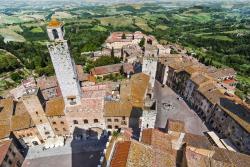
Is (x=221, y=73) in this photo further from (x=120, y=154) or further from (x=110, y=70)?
(x=120, y=154)

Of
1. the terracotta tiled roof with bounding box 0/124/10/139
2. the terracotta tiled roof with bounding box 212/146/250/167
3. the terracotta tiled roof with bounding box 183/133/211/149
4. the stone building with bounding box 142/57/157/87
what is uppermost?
the stone building with bounding box 142/57/157/87

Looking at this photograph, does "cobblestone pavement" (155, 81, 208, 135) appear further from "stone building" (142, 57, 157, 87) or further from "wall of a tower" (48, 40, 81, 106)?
"wall of a tower" (48, 40, 81, 106)

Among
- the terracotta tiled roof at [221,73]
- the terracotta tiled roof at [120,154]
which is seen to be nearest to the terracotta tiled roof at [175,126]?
the terracotta tiled roof at [120,154]

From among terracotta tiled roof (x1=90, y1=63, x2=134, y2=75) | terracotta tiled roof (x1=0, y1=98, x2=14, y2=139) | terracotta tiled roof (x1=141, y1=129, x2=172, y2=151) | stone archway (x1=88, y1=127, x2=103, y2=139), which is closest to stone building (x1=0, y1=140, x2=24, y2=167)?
terracotta tiled roof (x1=0, y1=98, x2=14, y2=139)

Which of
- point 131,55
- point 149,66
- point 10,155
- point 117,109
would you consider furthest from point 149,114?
point 131,55

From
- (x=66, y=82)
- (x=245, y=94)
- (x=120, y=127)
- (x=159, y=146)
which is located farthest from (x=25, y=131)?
(x=245, y=94)

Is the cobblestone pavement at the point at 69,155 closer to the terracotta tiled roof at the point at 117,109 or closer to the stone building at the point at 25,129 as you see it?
the stone building at the point at 25,129
